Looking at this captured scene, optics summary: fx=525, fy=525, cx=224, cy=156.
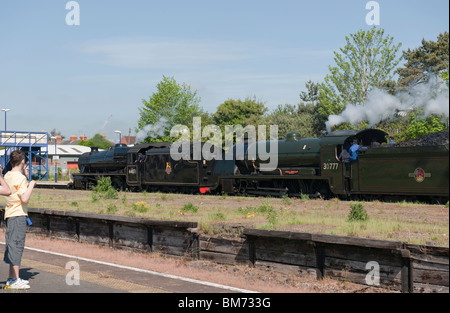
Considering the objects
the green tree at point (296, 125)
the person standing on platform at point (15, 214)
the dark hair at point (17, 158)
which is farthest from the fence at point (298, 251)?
the green tree at point (296, 125)

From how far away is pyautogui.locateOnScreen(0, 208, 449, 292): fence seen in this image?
27.7ft

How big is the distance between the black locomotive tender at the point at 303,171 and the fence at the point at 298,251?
4982 mm

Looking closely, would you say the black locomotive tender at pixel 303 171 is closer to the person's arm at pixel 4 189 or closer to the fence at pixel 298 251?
the fence at pixel 298 251

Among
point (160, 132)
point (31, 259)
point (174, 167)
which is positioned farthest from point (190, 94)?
point (31, 259)

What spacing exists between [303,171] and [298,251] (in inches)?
567

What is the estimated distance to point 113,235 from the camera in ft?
47.4

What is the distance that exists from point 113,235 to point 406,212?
27.9 ft

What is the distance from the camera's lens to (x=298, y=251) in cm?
1017

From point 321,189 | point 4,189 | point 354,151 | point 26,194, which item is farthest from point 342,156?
point 4,189

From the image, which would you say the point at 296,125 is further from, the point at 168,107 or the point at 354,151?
the point at 354,151

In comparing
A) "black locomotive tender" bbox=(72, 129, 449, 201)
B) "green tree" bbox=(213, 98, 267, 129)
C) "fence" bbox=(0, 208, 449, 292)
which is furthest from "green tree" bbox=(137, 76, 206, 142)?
"fence" bbox=(0, 208, 449, 292)

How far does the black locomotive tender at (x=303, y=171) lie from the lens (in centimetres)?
1927

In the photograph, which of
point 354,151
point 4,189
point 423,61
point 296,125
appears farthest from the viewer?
point 296,125
